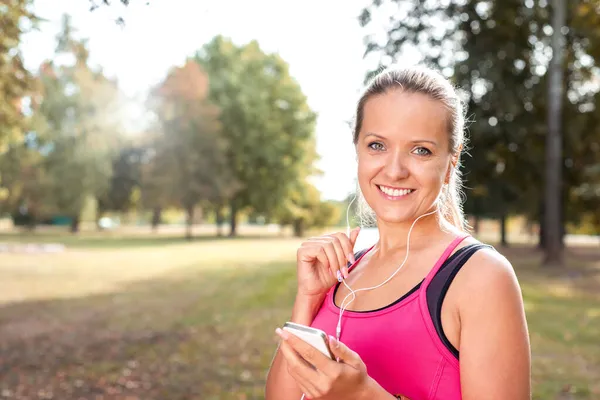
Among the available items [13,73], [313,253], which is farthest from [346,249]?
[13,73]

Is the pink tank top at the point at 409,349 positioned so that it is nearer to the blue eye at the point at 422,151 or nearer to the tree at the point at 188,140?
the blue eye at the point at 422,151

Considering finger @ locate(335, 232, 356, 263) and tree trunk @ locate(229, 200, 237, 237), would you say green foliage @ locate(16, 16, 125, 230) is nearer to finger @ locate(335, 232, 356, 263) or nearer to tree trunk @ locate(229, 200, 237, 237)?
tree trunk @ locate(229, 200, 237, 237)

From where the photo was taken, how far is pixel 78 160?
51406mm

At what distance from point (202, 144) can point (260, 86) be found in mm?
7769

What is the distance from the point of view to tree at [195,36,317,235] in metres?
49.0

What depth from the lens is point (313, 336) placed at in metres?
1.70

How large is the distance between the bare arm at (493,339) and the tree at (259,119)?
46.9 metres

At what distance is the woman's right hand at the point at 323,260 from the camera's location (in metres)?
2.40

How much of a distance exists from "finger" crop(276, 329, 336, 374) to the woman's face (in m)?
0.73

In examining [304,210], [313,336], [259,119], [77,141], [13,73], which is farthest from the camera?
[304,210]

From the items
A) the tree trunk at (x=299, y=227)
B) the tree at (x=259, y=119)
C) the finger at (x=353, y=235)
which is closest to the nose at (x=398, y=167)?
the finger at (x=353, y=235)

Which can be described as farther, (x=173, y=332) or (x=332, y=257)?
(x=173, y=332)

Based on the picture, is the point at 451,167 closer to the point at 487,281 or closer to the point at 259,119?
the point at 487,281

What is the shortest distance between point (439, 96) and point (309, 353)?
100cm
